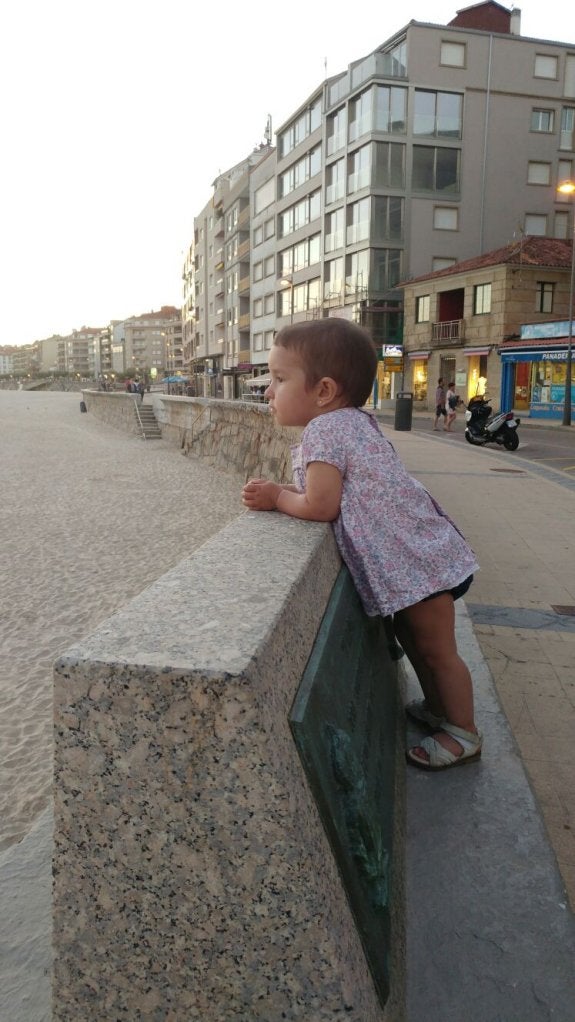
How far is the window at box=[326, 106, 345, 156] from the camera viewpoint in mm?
40750

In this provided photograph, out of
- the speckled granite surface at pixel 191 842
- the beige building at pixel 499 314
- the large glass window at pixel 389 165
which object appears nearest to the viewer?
the speckled granite surface at pixel 191 842

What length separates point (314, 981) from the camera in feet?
3.39

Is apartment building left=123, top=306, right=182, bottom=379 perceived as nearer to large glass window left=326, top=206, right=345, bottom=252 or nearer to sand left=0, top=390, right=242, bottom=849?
large glass window left=326, top=206, right=345, bottom=252

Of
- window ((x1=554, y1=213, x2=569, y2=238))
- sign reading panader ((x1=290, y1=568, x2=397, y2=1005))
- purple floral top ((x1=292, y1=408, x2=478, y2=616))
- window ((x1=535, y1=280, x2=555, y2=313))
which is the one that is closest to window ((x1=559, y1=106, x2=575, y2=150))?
window ((x1=554, y1=213, x2=569, y2=238))

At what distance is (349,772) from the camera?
124cm

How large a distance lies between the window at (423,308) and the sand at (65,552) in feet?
80.1

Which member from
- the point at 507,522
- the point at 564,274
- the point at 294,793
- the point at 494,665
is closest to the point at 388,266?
the point at 564,274

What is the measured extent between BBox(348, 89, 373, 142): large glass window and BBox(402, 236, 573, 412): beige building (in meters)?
9.18

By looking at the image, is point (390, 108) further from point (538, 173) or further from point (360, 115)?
point (538, 173)

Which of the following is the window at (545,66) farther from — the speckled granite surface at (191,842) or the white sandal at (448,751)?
the speckled granite surface at (191,842)

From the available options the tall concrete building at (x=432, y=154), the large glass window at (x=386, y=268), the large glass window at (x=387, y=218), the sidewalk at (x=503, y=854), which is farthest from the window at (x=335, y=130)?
the sidewalk at (x=503, y=854)

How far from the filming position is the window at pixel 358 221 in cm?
3928

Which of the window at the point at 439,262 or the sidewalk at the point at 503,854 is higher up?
the window at the point at 439,262

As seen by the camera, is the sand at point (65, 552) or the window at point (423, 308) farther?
the window at point (423, 308)
